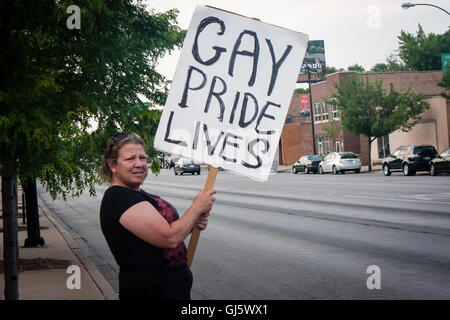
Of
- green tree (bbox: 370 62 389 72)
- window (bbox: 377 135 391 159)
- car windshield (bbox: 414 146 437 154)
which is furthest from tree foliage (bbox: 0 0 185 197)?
green tree (bbox: 370 62 389 72)

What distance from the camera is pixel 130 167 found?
3.09m

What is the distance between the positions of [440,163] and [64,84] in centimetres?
2524

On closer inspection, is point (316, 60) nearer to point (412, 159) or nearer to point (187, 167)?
point (187, 167)

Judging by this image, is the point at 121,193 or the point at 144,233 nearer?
the point at 144,233

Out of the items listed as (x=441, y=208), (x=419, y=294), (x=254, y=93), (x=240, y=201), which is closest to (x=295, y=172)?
(x=240, y=201)

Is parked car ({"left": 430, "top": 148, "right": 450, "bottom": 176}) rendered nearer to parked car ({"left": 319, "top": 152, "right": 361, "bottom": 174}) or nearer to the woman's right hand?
parked car ({"left": 319, "top": 152, "right": 361, "bottom": 174})

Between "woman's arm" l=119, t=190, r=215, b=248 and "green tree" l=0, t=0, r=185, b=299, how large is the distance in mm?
2159

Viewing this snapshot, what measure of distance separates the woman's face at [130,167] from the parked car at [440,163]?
26669 mm

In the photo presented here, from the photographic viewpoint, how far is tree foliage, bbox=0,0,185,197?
4926 millimetres

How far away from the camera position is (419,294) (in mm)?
6648

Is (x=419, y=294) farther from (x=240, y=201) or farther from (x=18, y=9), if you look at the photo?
(x=240, y=201)

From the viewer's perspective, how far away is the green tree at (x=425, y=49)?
74.8 m
